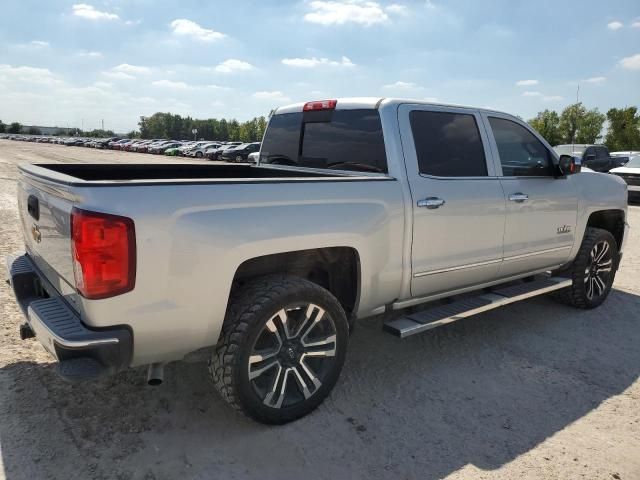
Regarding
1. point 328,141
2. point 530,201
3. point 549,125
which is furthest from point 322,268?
point 549,125

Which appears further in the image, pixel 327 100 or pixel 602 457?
pixel 327 100

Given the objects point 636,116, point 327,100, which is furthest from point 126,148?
point 327,100

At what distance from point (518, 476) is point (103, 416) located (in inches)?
92.8

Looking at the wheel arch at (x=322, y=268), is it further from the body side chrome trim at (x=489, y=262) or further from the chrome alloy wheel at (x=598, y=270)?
the chrome alloy wheel at (x=598, y=270)

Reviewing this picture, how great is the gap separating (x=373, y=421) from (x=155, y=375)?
1.32m

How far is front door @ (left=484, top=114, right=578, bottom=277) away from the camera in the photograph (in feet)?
13.7

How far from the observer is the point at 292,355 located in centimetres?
299

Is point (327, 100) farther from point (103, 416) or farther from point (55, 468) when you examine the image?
point (55, 468)

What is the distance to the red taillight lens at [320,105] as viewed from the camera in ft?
13.2

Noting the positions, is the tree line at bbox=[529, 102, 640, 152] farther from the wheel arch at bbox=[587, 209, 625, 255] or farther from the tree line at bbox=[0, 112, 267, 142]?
the tree line at bbox=[0, 112, 267, 142]

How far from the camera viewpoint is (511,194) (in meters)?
4.10

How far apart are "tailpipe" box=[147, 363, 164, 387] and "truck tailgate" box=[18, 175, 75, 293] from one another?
59 centimetres

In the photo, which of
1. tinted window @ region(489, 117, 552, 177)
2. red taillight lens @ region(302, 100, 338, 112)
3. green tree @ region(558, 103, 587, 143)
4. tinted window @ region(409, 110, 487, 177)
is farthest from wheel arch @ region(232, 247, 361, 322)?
green tree @ region(558, 103, 587, 143)

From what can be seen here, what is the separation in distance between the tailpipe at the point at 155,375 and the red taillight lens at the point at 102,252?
1.84 ft
